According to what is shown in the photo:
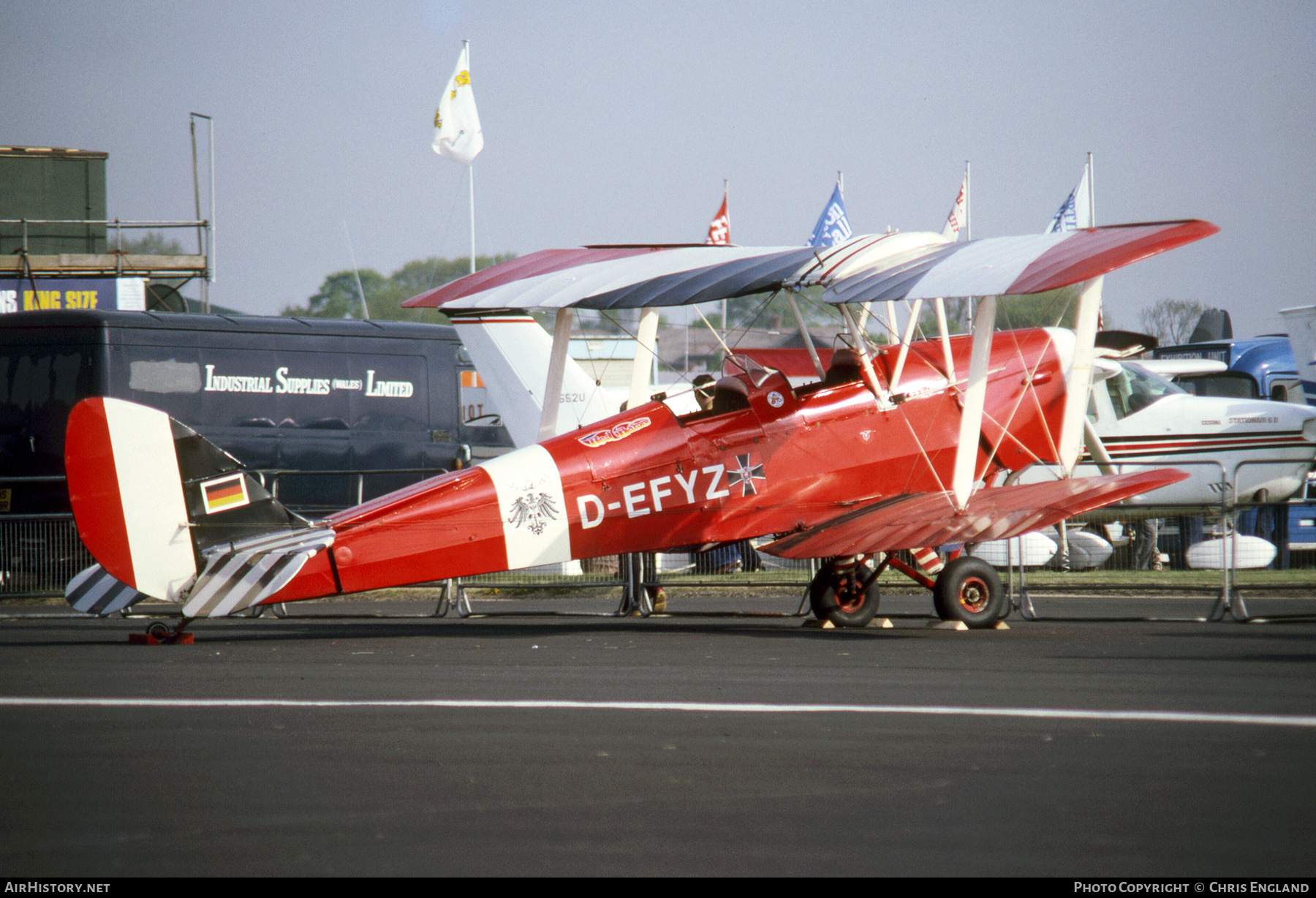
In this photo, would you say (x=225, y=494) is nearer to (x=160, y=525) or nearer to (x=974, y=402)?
(x=160, y=525)

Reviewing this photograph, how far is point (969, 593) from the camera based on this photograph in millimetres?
9891

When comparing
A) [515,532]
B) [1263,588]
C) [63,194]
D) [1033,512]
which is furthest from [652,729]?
[63,194]

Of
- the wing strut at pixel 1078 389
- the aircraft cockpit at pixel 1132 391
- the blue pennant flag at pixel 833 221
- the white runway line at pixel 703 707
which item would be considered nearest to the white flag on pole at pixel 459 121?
the blue pennant flag at pixel 833 221

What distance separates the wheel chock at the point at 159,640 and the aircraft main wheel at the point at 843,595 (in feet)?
16.4

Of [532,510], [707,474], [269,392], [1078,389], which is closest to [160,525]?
[532,510]

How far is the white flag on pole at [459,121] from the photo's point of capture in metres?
26.7

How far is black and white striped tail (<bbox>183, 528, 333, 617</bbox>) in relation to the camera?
8.23 metres

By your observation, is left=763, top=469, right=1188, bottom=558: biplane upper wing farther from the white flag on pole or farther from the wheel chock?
the white flag on pole

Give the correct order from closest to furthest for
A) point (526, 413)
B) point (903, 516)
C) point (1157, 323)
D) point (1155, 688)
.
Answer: point (1155, 688), point (903, 516), point (526, 413), point (1157, 323)

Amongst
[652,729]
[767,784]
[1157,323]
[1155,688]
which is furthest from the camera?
[1157,323]

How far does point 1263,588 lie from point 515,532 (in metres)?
6.94

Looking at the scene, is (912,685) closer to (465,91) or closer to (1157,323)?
(465,91)

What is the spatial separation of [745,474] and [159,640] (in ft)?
15.2

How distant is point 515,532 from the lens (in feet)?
30.0
